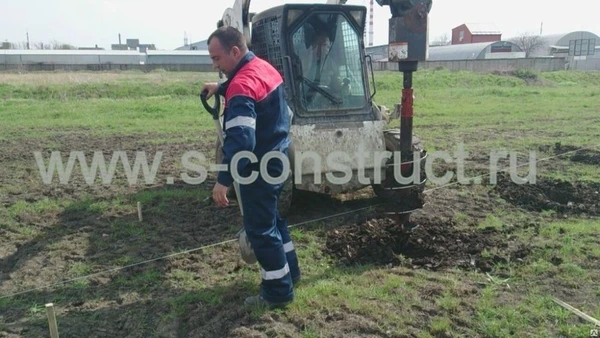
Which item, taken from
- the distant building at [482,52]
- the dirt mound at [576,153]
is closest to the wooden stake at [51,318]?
the dirt mound at [576,153]

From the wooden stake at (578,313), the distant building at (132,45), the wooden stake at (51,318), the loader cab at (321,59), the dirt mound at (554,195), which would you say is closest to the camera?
the wooden stake at (51,318)

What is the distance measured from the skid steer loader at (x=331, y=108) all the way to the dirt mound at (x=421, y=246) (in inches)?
12.6

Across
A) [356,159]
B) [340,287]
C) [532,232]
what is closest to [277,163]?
[340,287]

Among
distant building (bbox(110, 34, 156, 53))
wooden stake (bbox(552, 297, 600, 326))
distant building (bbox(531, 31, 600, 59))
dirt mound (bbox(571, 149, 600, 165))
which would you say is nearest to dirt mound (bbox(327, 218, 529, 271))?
Result: wooden stake (bbox(552, 297, 600, 326))

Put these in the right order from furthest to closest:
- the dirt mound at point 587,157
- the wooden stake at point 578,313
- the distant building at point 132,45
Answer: the distant building at point 132,45, the dirt mound at point 587,157, the wooden stake at point 578,313

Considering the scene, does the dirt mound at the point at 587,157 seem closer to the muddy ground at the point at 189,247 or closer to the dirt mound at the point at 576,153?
the dirt mound at the point at 576,153

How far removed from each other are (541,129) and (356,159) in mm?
8914

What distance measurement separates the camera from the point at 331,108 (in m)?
6.15

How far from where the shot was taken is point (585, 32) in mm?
67500

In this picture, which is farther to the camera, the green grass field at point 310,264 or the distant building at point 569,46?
the distant building at point 569,46

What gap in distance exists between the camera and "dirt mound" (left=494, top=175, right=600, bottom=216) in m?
6.45

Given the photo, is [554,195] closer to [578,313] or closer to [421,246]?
[421,246]

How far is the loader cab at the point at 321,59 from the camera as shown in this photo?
600 cm

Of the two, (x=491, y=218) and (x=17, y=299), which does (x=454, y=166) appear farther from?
(x=17, y=299)
